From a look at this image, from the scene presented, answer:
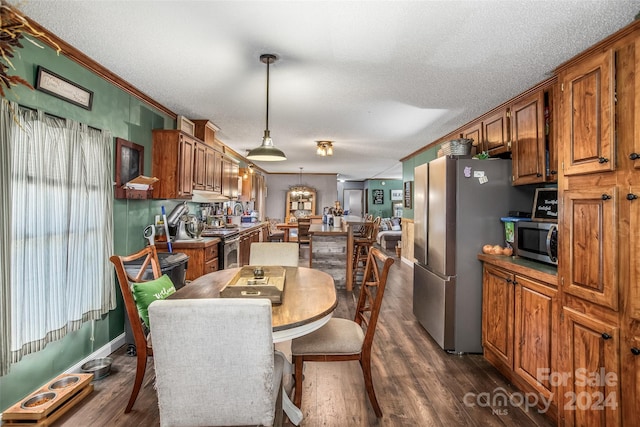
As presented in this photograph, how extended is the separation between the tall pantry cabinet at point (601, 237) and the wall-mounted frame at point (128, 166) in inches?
138

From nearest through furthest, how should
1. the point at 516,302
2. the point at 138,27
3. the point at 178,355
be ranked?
the point at 178,355, the point at 138,27, the point at 516,302

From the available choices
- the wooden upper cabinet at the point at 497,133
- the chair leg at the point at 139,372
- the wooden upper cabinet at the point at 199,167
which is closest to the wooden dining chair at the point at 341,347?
the chair leg at the point at 139,372

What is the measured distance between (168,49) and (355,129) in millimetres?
2959

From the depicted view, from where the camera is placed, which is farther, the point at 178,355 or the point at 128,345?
the point at 128,345

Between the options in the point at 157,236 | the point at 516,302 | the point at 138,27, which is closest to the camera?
the point at 138,27

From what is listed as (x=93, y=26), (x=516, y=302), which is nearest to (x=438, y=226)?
(x=516, y=302)

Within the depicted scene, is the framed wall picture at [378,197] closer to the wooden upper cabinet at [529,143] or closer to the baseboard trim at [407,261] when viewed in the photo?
the baseboard trim at [407,261]

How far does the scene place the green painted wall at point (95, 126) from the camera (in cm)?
216

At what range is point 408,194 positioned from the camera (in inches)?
296

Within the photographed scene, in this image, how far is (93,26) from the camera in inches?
85.1

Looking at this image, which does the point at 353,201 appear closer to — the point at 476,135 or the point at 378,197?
the point at 378,197

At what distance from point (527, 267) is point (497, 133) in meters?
1.93

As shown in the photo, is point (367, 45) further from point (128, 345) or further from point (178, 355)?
point (128, 345)

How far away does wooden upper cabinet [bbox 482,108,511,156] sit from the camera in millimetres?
3601
